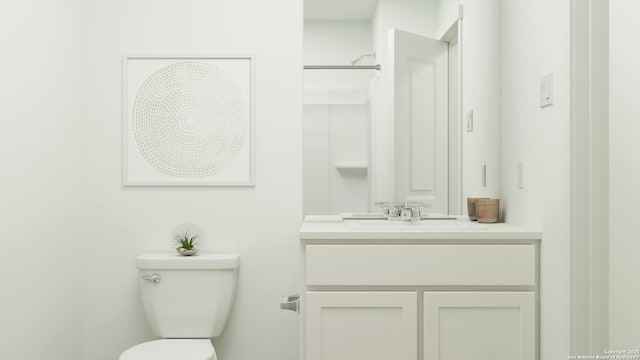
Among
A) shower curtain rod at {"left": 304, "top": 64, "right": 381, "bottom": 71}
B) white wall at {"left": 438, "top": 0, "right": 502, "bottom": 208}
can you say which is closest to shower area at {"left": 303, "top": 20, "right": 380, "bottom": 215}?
shower curtain rod at {"left": 304, "top": 64, "right": 381, "bottom": 71}

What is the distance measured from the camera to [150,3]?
2291mm

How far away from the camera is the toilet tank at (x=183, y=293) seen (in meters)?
2.12

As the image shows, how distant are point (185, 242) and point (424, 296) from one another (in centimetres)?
102

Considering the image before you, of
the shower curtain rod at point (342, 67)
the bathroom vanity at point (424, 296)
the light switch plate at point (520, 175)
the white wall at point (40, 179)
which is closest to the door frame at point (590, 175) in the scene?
the bathroom vanity at point (424, 296)

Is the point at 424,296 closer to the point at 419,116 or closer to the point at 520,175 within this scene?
the point at 520,175

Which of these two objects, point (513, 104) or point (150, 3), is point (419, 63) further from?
point (150, 3)

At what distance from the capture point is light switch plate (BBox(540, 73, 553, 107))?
1.73 meters

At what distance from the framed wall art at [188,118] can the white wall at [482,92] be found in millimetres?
932

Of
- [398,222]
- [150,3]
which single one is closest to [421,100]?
[398,222]

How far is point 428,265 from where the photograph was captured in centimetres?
181

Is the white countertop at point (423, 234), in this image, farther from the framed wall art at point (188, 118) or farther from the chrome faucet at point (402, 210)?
the framed wall art at point (188, 118)

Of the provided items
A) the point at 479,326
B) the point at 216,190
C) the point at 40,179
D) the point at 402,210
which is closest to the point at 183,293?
the point at 216,190

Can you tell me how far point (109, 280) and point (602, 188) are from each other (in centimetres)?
198

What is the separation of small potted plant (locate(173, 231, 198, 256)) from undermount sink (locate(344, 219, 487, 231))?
656 millimetres
